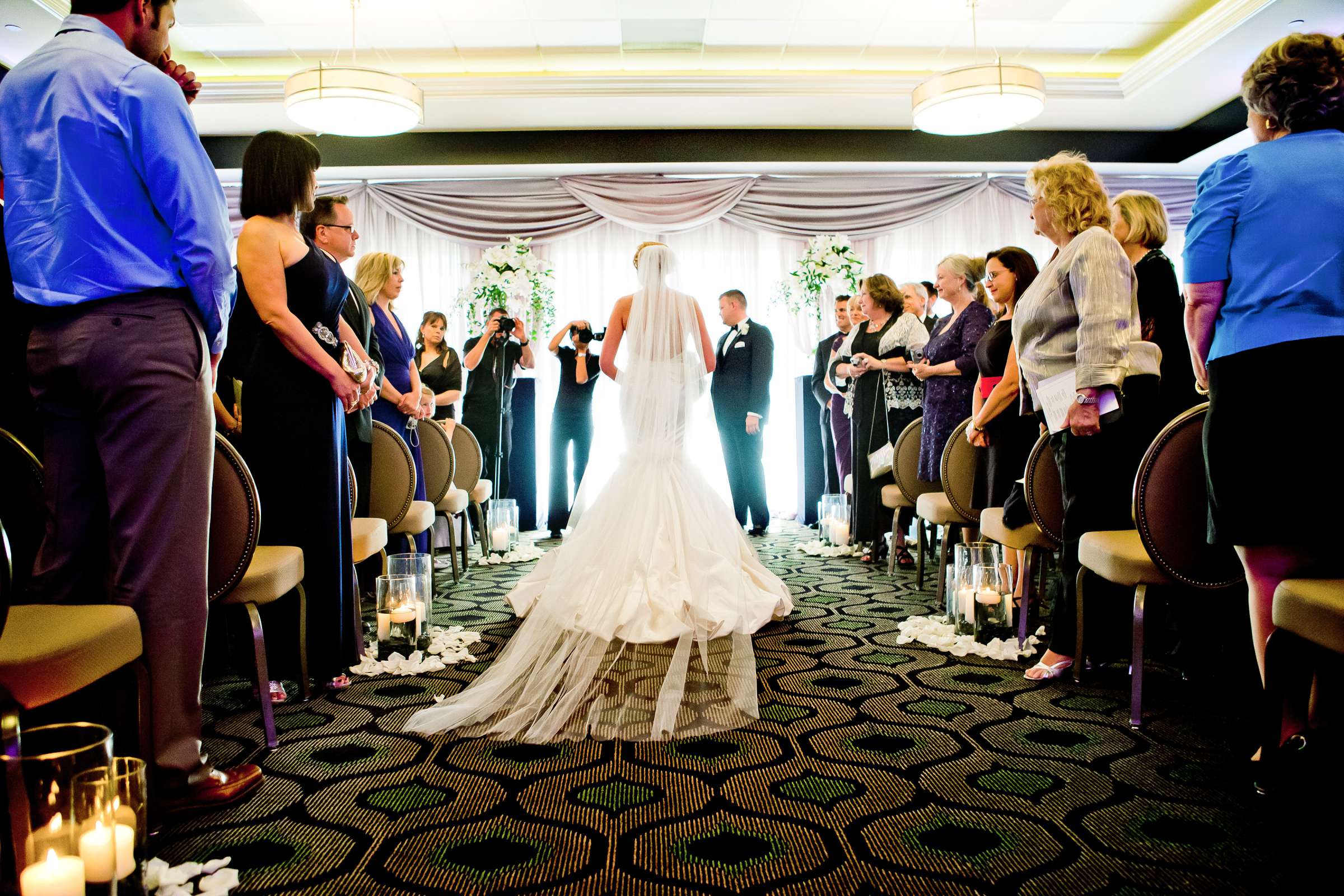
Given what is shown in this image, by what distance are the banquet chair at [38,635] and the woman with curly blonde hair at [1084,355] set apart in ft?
8.26

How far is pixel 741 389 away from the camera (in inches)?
265

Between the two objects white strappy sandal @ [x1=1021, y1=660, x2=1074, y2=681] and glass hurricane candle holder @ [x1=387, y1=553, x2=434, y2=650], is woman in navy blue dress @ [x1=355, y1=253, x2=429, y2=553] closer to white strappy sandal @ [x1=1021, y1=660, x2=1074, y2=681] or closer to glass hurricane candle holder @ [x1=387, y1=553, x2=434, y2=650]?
glass hurricane candle holder @ [x1=387, y1=553, x2=434, y2=650]

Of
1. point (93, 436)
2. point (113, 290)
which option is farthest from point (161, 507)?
point (113, 290)

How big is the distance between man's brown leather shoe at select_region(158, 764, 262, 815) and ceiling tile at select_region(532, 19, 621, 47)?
227 inches

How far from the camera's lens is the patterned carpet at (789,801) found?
5.24 ft

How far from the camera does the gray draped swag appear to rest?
8320 mm

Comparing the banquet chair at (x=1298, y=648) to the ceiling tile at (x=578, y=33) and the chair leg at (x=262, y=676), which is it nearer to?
the chair leg at (x=262, y=676)

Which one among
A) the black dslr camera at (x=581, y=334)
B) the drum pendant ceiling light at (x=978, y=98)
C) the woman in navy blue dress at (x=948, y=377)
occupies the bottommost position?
the woman in navy blue dress at (x=948, y=377)

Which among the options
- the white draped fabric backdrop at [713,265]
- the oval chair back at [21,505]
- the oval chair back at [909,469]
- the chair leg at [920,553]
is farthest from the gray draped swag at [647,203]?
the oval chair back at [21,505]

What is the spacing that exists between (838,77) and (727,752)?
6151 mm

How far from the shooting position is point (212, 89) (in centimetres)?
679

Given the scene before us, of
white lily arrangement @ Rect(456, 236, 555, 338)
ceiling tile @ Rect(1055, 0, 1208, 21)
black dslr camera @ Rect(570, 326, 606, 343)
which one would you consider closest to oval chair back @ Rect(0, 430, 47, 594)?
black dslr camera @ Rect(570, 326, 606, 343)

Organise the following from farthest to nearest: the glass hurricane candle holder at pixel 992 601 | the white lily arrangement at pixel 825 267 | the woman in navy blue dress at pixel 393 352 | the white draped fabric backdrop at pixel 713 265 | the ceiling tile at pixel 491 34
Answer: the white draped fabric backdrop at pixel 713 265 → the white lily arrangement at pixel 825 267 → the ceiling tile at pixel 491 34 → the woman in navy blue dress at pixel 393 352 → the glass hurricane candle holder at pixel 992 601

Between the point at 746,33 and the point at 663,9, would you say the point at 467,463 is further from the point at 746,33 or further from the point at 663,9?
the point at 746,33
